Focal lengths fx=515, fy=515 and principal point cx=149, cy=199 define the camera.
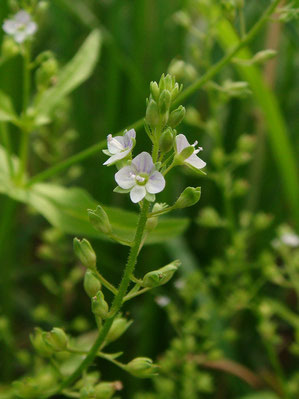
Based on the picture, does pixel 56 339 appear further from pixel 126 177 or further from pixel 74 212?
pixel 74 212

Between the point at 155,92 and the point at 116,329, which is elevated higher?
the point at 155,92

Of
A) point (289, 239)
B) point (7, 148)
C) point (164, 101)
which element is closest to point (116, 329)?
point (164, 101)

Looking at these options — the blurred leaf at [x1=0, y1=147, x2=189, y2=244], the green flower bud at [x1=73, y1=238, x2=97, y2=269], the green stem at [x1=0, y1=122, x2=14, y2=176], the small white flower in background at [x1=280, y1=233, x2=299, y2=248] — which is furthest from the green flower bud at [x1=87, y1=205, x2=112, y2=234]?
the small white flower in background at [x1=280, y1=233, x2=299, y2=248]

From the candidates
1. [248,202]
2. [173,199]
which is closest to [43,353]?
[173,199]

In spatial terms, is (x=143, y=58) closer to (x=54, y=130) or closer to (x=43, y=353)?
(x=54, y=130)

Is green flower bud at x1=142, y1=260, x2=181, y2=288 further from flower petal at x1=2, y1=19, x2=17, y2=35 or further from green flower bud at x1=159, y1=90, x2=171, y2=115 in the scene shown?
flower petal at x1=2, y1=19, x2=17, y2=35

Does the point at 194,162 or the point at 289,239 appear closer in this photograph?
the point at 194,162
